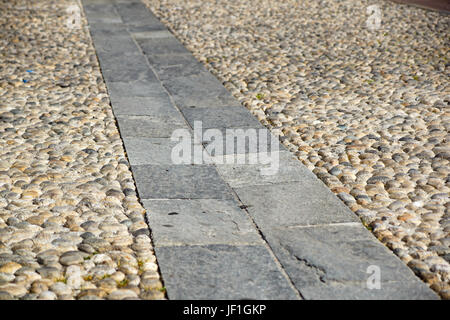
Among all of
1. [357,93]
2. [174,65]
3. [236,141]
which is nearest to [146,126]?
[236,141]

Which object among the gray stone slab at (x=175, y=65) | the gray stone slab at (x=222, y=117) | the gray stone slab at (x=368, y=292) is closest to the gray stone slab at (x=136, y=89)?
the gray stone slab at (x=175, y=65)

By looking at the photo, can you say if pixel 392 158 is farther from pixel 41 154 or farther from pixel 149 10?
pixel 149 10

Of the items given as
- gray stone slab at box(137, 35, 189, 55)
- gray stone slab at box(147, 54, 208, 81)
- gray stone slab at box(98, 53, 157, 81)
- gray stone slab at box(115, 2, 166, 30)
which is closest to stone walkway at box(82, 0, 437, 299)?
gray stone slab at box(98, 53, 157, 81)

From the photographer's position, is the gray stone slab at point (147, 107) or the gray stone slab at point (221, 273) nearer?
the gray stone slab at point (221, 273)

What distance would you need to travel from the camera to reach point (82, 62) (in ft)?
22.4

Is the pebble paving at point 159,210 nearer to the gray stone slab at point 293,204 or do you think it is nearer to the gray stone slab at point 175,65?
the gray stone slab at point 293,204

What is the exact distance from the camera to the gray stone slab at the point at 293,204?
3359mm

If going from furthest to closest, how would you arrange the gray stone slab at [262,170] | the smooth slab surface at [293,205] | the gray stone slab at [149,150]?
the gray stone slab at [149,150] → the gray stone slab at [262,170] → the smooth slab surface at [293,205]

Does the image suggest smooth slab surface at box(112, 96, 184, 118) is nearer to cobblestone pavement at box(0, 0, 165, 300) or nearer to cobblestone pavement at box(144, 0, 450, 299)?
cobblestone pavement at box(0, 0, 165, 300)

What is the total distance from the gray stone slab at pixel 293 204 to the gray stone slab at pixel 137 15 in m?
5.40

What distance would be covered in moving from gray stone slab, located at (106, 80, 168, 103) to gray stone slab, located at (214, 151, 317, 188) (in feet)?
5.49

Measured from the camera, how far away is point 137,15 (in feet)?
30.9

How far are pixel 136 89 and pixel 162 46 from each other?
74.8 inches
